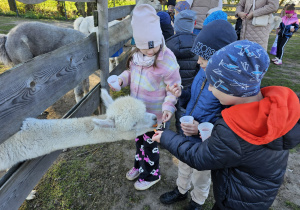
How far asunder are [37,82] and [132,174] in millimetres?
1686

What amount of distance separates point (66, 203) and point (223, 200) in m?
1.77

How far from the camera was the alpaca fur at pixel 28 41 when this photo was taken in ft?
9.77

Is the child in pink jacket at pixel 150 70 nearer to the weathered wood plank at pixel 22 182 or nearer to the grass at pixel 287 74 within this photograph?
the weathered wood plank at pixel 22 182

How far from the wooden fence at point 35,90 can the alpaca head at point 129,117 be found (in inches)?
20.0

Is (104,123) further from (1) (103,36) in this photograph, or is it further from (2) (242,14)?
(2) (242,14)

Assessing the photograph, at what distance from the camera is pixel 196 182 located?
6.43 feet

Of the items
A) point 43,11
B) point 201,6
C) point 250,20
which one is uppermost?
point 201,6

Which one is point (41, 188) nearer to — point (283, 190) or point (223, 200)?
point (223, 200)

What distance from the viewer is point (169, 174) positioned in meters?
2.68

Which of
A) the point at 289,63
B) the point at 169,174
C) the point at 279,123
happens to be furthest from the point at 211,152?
the point at 289,63

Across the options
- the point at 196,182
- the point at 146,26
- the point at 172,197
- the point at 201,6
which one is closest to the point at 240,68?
the point at 146,26

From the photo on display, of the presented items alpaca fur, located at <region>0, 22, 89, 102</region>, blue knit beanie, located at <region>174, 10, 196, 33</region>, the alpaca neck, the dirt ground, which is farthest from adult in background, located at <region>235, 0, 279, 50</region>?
the alpaca neck

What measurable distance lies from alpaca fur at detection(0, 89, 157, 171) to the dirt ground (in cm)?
93

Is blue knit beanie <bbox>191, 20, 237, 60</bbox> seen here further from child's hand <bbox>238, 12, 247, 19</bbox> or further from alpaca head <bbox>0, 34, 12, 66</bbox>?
child's hand <bbox>238, 12, 247, 19</bbox>
